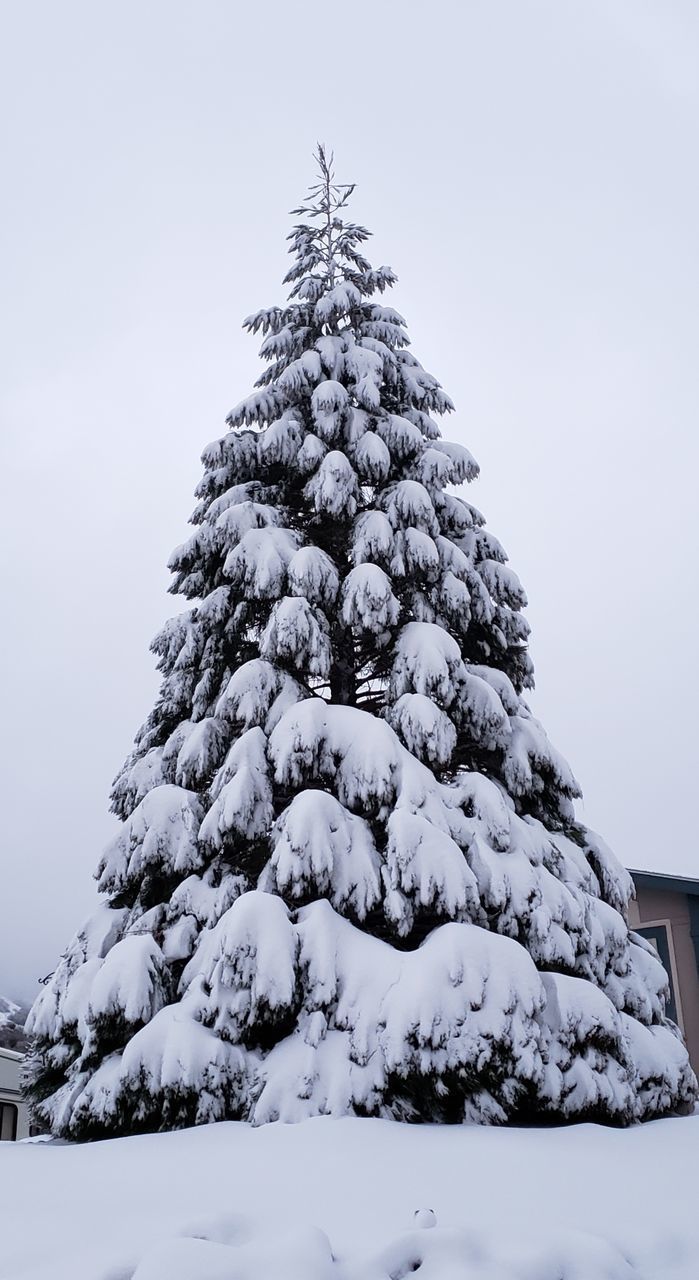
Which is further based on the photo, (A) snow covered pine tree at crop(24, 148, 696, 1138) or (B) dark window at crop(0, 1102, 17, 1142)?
(B) dark window at crop(0, 1102, 17, 1142)

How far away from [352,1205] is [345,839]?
2885 millimetres

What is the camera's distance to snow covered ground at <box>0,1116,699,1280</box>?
10.2 ft

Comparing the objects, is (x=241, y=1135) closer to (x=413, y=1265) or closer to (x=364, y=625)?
(x=413, y=1265)

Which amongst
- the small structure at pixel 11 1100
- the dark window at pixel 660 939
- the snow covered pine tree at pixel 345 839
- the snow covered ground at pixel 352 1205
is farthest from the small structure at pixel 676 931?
the small structure at pixel 11 1100

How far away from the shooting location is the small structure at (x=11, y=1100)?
753 inches

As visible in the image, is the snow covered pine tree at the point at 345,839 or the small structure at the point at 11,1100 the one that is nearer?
the snow covered pine tree at the point at 345,839

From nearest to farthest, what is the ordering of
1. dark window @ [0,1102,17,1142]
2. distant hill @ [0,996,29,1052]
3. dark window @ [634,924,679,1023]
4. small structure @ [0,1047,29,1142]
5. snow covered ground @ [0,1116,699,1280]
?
snow covered ground @ [0,1116,699,1280] < dark window @ [634,924,679,1023] < small structure @ [0,1047,29,1142] < dark window @ [0,1102,17,1142] < distant hill @ [0,996,29,1052]

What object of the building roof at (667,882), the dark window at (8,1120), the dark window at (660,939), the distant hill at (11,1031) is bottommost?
the dark window at (8,1120)

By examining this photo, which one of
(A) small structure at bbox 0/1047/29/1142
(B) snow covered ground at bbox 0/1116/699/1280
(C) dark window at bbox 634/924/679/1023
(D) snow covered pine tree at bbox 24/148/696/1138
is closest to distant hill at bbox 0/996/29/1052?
(A) small structure at bbox 0/1047/29/1142

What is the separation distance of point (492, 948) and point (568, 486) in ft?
469

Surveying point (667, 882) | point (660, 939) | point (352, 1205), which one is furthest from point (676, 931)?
point (352, 1205)

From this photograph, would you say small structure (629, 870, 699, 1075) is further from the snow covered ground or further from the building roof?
the snow covered ground

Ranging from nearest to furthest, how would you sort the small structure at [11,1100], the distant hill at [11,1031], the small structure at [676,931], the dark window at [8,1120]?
1. the small structure at [676,931]
2. the small structure at [11,1100]
3. the dark window at [8,1120]
4. the distant hill at [11,1031]

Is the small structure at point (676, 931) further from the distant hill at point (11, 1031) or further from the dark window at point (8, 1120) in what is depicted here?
the distant hill at point (11, 1031)
